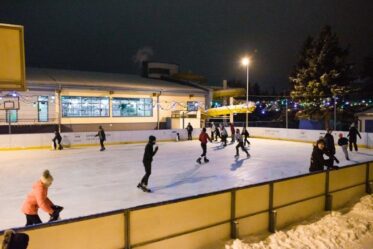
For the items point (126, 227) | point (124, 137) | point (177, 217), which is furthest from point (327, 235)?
point (124, 137)

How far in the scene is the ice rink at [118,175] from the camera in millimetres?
8359

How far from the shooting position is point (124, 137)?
24.0m

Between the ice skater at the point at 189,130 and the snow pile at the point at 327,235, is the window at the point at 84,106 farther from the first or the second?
the snow pile at the point at 327,235

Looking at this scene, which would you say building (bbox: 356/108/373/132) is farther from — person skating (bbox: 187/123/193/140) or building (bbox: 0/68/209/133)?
person skating (bbox: 187/123/193/140)

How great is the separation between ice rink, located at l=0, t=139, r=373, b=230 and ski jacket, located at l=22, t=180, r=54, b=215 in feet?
6.22

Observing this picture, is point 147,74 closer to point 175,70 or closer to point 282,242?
point 175,70

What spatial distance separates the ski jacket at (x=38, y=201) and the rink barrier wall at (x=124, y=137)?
Result: 53.9 feet

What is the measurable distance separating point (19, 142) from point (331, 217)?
1808cm

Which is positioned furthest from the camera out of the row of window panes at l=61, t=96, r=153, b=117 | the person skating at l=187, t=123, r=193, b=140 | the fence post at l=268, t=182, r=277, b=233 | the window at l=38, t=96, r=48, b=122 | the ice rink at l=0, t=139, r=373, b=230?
the person skating at l=187, t=123, r=193, b=140

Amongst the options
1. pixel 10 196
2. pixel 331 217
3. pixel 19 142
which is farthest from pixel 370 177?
pixel 19 142

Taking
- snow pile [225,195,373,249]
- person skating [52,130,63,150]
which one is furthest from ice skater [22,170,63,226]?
person skating [52,130,63,150]

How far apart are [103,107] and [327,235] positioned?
22.9 m

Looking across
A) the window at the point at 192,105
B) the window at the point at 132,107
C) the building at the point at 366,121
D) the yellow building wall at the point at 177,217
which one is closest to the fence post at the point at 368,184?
the yellow building wall at the point at 177,217

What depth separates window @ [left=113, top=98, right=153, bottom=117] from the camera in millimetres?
27734
